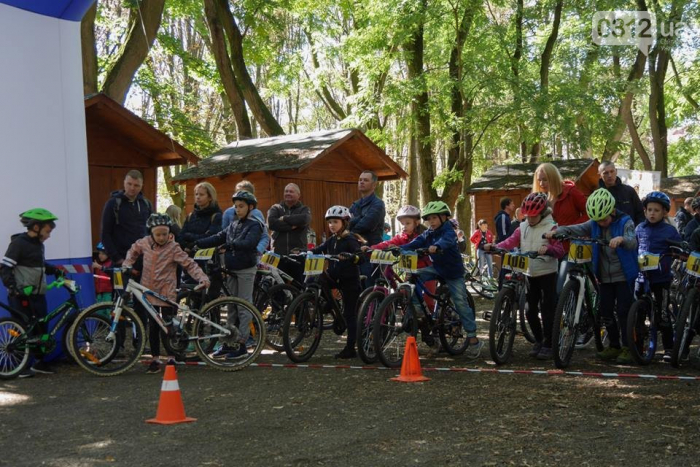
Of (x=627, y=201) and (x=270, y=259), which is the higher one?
(x=627, y=201)

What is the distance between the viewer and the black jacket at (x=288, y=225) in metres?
12.6

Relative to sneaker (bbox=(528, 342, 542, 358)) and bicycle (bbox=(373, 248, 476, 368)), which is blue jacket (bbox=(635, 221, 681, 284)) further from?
bicycle (bbox=(373, 248, 476, 368))

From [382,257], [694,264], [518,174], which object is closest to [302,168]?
[382,257]

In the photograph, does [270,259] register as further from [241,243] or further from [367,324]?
[367,324]

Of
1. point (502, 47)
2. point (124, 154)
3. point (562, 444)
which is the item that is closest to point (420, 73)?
point (502, 47)

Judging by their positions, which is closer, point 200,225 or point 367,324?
point 367,324

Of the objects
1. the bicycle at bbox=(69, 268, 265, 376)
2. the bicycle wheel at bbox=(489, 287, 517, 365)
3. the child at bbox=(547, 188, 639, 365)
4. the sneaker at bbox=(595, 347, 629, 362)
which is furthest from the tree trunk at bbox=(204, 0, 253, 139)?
the sneaker at bbox=(595, 347, 629, 362)

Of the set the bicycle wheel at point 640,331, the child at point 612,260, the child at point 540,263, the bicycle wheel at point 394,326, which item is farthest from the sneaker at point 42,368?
the bicycle wheel at point 640,331

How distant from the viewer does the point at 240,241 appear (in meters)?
9.71

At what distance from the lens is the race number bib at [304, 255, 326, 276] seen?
9.42 meters

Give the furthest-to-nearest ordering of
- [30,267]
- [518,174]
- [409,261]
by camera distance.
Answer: [518,174]
[409,261]
[30,267]

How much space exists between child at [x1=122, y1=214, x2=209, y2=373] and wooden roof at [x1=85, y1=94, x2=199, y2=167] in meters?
5.92

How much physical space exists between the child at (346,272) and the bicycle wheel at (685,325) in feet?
11.4

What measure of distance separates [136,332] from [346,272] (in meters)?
2.45
